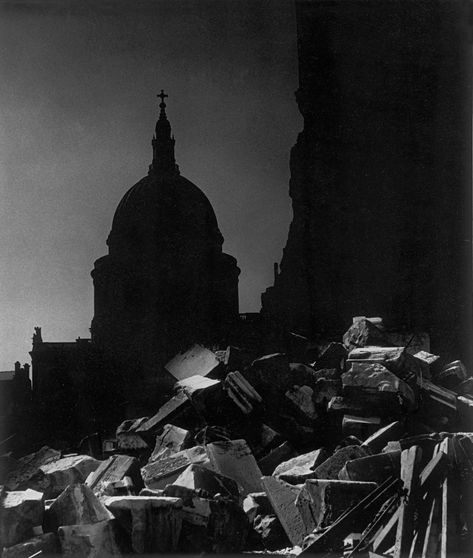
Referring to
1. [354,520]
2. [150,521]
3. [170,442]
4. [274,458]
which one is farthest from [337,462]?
[170,442]

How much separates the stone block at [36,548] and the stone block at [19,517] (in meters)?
0.09

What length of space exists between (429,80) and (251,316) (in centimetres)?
633

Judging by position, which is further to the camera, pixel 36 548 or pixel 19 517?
pixel 19 517

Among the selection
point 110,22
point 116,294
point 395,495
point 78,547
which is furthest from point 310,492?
point 116,294

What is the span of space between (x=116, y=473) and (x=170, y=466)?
55cm

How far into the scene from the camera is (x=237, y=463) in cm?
468

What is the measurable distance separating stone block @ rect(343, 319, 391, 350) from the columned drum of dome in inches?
351

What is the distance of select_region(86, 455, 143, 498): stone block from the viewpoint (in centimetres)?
468

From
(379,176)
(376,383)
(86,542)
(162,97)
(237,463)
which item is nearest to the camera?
(86,542)

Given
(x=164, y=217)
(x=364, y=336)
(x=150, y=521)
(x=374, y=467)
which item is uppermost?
(x=164, y=217)

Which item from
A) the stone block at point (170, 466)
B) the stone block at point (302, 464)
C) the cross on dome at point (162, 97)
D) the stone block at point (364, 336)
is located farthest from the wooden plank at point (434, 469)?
the cross on dome at point (162, 97)

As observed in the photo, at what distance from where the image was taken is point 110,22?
6113 mm

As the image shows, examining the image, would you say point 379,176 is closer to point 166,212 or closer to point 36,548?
point 166,212

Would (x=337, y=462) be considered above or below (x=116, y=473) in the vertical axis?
above
